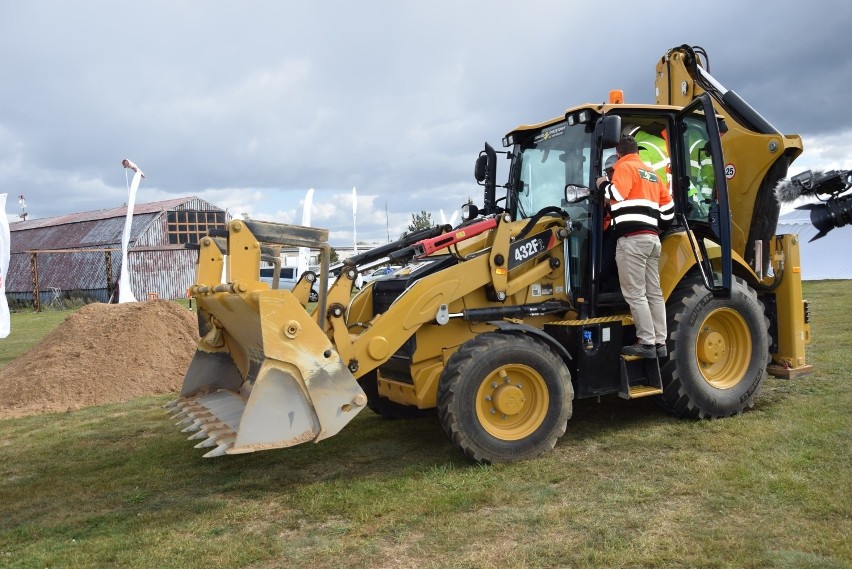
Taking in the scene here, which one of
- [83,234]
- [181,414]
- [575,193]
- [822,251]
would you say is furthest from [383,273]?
[83,234]

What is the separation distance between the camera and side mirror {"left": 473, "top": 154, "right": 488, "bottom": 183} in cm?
699

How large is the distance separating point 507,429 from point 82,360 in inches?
284

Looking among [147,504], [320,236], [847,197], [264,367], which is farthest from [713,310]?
[147,504]

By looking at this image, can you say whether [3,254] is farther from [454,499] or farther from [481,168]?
[454,499]

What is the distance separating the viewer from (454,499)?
4.60m

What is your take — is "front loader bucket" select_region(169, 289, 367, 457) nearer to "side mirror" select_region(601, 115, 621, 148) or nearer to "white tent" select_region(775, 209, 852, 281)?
"side mirror" select_region(601, 115, 621, 148)

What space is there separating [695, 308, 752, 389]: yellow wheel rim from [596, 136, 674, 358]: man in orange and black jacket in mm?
676

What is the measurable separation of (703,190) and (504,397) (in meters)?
2.86

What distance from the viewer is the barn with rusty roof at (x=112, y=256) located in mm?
33938

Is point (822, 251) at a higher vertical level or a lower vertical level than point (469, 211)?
higher

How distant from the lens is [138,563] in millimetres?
3918

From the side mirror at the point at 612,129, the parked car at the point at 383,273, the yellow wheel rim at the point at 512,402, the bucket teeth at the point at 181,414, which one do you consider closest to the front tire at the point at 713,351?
the yellow wheel rim at the point at 512,402

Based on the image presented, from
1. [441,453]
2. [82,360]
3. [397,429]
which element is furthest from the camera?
[82,360]

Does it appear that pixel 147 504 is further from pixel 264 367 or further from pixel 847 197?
pixel 847 197
